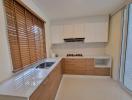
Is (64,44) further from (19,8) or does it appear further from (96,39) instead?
(19,8)

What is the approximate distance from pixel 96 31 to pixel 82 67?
157 cm

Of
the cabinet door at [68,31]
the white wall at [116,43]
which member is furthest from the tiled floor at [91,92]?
the cabinet door at [68,31]

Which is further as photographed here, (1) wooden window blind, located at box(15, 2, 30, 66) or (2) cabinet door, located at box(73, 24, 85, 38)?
(2) cabinet door, located at box(73, 24, 85, 38)

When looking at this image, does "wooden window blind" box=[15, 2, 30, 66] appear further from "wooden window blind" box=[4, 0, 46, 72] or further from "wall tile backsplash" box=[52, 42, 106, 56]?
"wall tile backsplash" box=[52, 42, 106, 56]

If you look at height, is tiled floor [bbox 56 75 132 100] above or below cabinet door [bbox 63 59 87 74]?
below

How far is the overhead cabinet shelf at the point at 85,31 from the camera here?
3447 mm

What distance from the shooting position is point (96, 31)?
139 inches

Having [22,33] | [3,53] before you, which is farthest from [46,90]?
[22,33]

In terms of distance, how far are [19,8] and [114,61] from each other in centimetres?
324

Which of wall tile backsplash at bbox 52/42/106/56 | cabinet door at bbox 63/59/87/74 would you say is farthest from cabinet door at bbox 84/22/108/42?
cabinet door at bbox 63/59/87/74

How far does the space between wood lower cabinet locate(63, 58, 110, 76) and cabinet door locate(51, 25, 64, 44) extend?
0.90 m

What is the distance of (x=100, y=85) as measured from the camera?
2848 millimetres

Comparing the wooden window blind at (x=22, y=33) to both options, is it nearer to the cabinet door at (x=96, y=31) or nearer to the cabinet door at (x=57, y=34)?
the cabinet door at (x=57, y=34)

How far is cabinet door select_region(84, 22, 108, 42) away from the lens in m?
3.44
